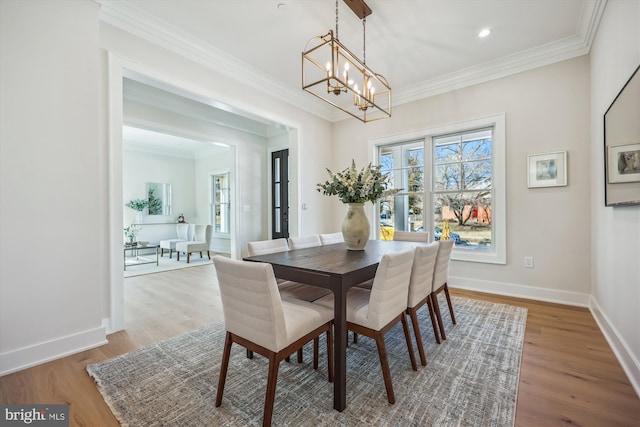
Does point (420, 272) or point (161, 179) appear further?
point (161, 179)

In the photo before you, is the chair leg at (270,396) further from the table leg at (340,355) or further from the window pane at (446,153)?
the window pane at (446,153)

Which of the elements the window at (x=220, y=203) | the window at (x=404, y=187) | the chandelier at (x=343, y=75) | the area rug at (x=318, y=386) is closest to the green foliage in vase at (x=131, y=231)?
the window at (x=220, y=203)

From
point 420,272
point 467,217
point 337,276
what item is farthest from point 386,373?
point 467,217

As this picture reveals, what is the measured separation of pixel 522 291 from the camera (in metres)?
3.34

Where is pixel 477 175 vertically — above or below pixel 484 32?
below

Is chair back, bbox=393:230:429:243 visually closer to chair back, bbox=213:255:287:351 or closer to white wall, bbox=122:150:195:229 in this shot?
chair back, bbox=213:255:287:351

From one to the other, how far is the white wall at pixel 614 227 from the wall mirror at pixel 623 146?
0.34 feet

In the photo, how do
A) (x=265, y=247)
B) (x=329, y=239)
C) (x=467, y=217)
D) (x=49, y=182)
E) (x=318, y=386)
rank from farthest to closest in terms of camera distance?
1. (x=467, y=217)
2. (x=329, y=239)
3. (x=265, y=247)
4. (x=49, y=182)
5. (x=318, y=386)

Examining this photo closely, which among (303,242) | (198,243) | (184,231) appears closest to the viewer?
(303,242)

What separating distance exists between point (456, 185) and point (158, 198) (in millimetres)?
7262

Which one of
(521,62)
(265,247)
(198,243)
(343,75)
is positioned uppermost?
(521,62)

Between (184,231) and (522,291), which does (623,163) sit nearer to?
(522,291)

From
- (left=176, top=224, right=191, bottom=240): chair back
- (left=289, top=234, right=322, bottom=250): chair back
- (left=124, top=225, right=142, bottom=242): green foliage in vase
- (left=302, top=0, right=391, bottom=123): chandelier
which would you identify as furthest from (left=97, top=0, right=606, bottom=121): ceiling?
(left=124, top=225, right=142, bottom=242): green foliage in vase

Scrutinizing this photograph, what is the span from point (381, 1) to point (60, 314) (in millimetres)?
3601
